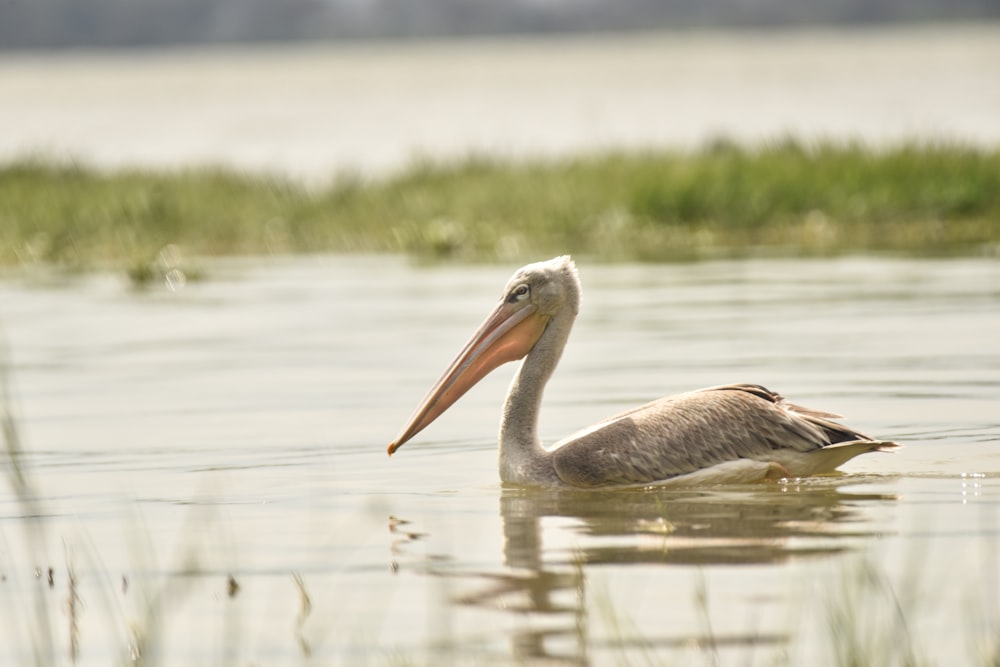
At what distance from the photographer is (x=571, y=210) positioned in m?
21.5

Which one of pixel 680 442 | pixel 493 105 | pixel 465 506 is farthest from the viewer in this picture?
pixel 493 105

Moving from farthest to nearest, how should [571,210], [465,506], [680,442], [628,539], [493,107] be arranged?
[493,107]
[571,210]
[680,442]
[465,506]
[628,539]

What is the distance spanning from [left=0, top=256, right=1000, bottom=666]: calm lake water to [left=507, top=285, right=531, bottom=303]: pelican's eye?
78cm

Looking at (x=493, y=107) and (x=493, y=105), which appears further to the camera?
(x=493, y=105)

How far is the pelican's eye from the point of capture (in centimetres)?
865

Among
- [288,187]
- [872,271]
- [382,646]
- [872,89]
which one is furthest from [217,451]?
[872,89]

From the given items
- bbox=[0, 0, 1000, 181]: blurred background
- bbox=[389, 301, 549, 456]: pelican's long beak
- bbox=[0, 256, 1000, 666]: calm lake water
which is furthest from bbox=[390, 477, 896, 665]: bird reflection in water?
bbox=[0, 0, 1000, 181]: blurred background

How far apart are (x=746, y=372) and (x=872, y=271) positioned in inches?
241

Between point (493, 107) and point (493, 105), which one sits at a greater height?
point (493, 105)

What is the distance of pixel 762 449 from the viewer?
815 cm

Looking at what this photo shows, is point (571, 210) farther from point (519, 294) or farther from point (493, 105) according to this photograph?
point (493, 105)

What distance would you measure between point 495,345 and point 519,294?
0.24m

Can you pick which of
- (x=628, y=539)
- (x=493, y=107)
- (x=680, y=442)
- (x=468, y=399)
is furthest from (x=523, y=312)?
(x=493, y=107)

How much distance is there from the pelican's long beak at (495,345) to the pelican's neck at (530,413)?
0.06 m
